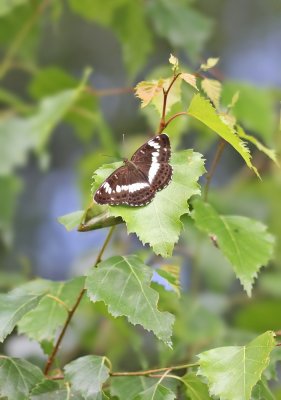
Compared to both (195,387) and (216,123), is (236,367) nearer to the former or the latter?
(195,387)

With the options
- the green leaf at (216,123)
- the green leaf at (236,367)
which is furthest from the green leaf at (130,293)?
the green leaf at (216,123)

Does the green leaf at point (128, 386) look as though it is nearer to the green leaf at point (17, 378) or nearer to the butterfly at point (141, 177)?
the green leaf at point (17, 378)

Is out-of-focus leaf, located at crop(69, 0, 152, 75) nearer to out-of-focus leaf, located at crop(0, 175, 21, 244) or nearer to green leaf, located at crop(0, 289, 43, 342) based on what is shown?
out-of-focus leaf, located at crop(0, 175, 21, 244)

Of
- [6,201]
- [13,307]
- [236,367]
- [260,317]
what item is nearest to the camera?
[236,367]

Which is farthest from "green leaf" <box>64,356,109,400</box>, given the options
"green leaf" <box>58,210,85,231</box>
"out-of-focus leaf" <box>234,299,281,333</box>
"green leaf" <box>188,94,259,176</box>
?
"out-of-focus leaf" <box>234,299,281,333</box>

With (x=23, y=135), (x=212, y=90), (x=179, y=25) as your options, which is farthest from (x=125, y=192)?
(x=179, y=25)
